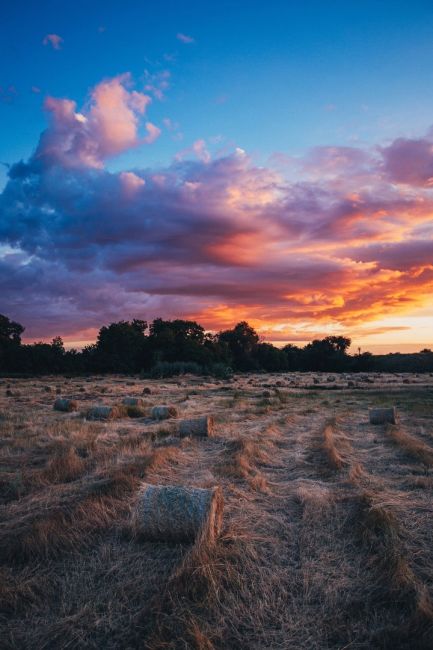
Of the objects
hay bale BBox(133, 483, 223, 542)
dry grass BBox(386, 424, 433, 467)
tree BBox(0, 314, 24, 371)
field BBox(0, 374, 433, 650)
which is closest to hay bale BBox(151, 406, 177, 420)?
field BBox(0, 374, 433, 650)

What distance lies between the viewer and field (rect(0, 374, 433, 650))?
12.1 ft

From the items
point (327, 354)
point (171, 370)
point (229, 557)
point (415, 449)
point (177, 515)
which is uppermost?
point (327, 354)

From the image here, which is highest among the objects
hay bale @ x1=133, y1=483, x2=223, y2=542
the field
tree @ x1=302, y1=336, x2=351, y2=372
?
tree @ x1=302, y1=336, x2=351, y2=372

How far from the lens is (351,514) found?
618 centimetres

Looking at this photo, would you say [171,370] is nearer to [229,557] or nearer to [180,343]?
[180,343]

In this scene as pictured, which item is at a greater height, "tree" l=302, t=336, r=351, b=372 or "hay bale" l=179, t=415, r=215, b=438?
"tree" l=302, t=336, r=351, b=372

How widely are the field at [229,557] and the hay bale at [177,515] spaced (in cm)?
15

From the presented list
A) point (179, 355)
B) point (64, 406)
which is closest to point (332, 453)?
point (64, 406)

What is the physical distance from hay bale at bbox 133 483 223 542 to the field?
0.15m

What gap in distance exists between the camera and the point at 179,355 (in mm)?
77188

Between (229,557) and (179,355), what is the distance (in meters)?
72.7

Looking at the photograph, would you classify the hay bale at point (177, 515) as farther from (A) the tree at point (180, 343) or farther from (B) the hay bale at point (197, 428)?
(A) the tree at point (180, 343)

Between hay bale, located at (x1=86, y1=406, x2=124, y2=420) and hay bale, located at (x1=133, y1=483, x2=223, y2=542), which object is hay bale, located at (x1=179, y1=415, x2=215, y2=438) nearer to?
hay bale, located at (x1=86, y1=406, x2=124, y2=420)

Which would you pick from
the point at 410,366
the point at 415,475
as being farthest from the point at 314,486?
the point at 410,366
